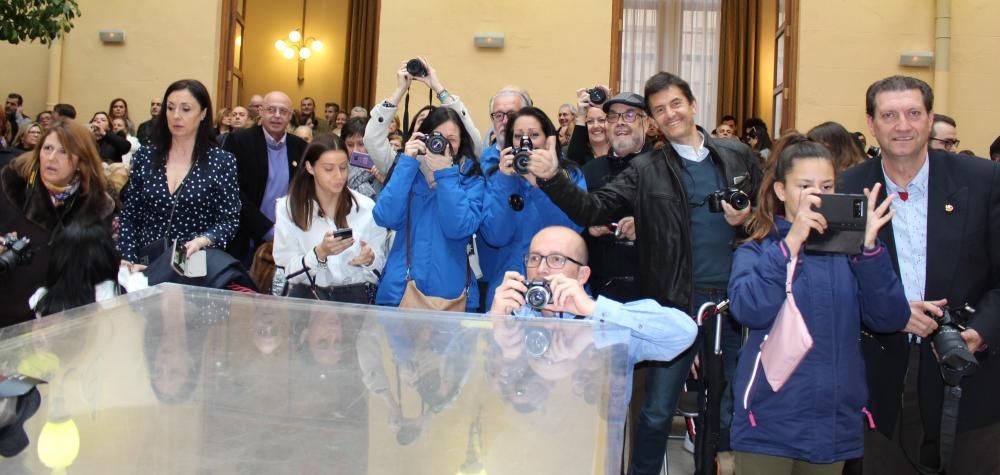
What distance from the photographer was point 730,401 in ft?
10.2

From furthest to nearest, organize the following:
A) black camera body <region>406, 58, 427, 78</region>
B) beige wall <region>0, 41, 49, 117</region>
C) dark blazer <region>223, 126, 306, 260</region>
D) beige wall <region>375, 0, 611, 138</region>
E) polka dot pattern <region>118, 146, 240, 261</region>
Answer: beige wall <region>0, 41, 49, 117</region> → beige wall <region>375, 0, 611, 138</region> → dark blazer <region>223, 126, 306, 260</region> → black camera body <region>406, 58, 427, 78</region> → polka dot pattern <region>118, 146, 240, 261</region>

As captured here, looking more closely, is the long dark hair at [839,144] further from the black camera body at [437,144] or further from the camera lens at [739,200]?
the black camera body at [437,144]

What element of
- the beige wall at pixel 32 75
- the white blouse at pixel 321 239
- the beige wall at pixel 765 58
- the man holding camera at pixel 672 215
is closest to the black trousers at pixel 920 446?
the man holding camera at pixel 672 215

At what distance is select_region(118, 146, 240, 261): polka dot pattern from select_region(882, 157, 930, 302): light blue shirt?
8.06 feet

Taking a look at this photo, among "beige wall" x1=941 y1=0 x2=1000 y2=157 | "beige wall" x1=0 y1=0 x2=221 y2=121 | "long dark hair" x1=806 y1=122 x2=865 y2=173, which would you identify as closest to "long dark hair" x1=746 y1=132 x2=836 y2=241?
"long dark hair" x1=806 y1=122 x2=865 y2=173

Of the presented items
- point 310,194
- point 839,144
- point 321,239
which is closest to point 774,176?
point 839,144

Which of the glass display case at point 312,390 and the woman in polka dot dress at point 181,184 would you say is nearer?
the glass display case at point 312,390

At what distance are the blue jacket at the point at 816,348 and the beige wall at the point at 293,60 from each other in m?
12.6

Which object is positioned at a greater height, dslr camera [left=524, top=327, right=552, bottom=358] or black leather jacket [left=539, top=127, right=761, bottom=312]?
black leather jacket [left=539, top=127, right=761, bottom=312]

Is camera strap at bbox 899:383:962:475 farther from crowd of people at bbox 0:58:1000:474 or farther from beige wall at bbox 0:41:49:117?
beige wall at bbox 0:41:49:117

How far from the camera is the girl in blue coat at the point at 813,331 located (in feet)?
7.97

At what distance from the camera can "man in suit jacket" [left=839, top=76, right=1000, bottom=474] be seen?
9.18ft

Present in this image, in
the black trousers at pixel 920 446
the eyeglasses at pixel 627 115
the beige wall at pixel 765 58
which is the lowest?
the black trousers at pixel 920 446

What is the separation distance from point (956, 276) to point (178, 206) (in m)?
2.81
